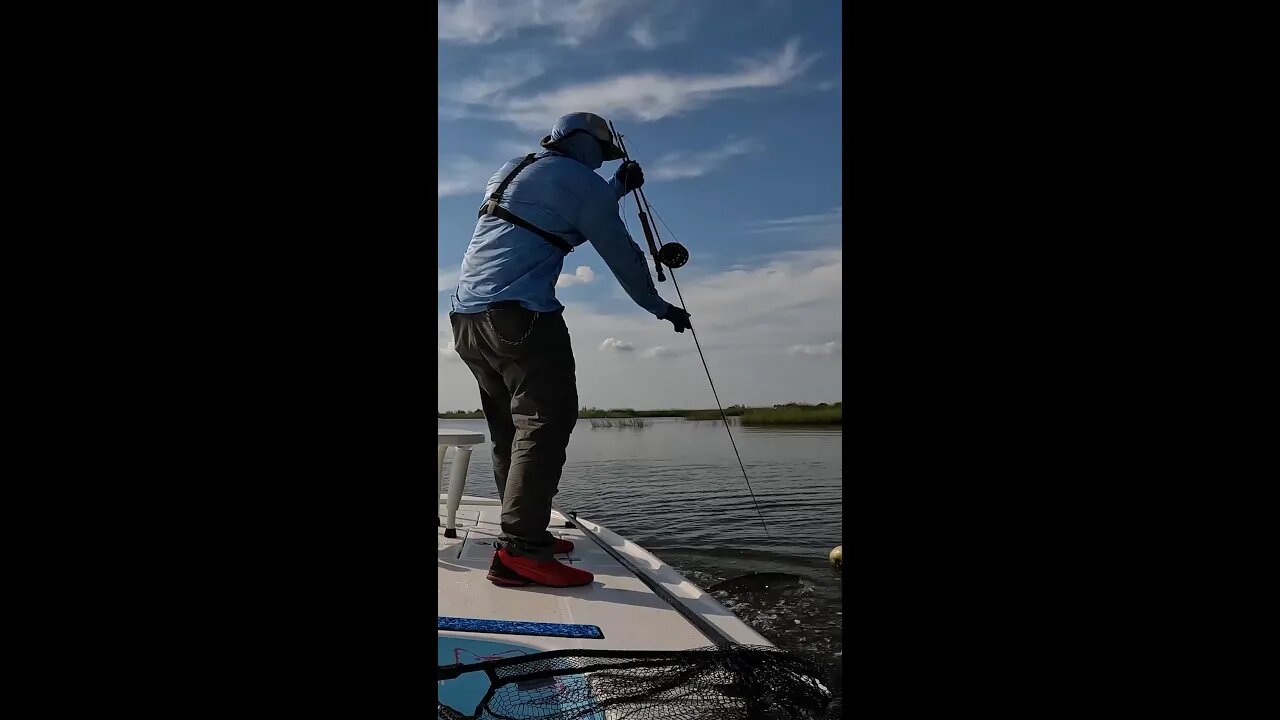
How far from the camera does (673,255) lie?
3.94m

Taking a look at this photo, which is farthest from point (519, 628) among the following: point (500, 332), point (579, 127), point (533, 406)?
point (579, 127)

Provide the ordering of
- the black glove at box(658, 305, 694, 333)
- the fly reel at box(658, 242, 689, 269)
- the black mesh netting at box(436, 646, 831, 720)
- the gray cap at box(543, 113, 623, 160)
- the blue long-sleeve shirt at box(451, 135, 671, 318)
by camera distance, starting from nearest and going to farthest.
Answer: the black mesh netting at box(436, 646, 831, 720), the blue long-sleeve shirt at box(451, 135, 671, 318), the gray cap at box(543, 113, 623, 160), the black glove at box(658, 305, 694, 333), the fly reel at box(658, 242, 689, 269)

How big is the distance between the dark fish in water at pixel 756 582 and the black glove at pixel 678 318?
2742mm

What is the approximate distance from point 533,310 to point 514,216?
344 mm

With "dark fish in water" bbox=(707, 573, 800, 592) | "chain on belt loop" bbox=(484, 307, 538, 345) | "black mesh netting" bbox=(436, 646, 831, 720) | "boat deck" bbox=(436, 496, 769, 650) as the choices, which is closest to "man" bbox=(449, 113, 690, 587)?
"chain on belt loop" bbox=(484, 307, 538, 345)

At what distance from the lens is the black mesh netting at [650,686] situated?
1653 millimetres

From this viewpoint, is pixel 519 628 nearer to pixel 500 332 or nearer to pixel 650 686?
pixel 650 686

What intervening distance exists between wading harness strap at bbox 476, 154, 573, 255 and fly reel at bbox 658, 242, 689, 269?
1.15 m

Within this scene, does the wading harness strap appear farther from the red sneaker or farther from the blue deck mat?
the blue deck mat

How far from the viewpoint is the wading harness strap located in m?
2.74

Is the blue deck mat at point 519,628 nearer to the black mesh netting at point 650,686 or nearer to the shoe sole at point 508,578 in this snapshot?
the black mesh netting at point 650,686
